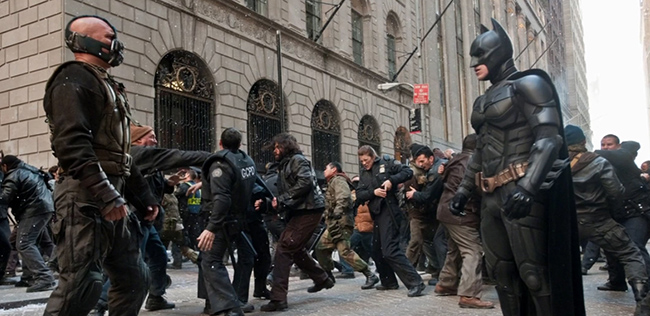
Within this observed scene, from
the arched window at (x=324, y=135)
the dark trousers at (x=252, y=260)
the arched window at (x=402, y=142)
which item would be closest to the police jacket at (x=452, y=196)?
the dark trousers at (x=252, y=260)

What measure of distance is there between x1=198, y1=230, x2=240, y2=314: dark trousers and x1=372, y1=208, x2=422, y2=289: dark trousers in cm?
225

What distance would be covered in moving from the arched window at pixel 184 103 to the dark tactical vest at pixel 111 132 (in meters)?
10.5

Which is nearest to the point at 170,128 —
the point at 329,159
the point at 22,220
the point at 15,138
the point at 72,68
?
the point at 15,138

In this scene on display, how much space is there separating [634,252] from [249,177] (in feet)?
12.7

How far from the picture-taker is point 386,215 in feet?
25.0

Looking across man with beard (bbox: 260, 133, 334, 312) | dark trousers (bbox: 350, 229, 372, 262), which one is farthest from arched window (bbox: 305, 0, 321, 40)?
man with beard (bbox: 260, 133, 334, 312)

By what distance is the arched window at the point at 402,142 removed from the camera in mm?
26969

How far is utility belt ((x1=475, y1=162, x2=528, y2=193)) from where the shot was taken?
13.1 feet

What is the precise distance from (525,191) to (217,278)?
9.80 ft

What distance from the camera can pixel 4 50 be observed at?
1311 cm

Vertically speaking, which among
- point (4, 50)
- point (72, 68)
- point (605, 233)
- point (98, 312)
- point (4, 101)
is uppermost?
point (4, 50)

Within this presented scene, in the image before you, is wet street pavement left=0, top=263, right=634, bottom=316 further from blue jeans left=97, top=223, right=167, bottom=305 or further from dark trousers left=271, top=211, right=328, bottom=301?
dark trousers left=271, top=211, right=328, bottom=301

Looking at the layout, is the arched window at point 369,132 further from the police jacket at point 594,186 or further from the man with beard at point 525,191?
the man with beard at point 525,191

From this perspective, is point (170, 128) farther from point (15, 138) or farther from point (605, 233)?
point (605, 233)
